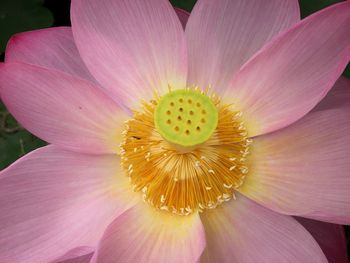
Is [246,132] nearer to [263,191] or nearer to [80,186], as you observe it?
[263,191]

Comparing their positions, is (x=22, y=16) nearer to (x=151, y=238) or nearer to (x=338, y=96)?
(x=151, y=238)

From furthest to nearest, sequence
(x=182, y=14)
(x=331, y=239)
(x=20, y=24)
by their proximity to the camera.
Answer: (x=20, y=24), (x=182, y=14), (x=331, y=239)

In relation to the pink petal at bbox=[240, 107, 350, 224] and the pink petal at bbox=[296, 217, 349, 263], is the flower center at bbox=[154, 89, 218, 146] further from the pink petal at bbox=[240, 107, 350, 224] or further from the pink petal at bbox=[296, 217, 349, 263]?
the pink petal at bbox=[296, 217, 349, 263]

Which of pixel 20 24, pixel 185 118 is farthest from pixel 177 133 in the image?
pixel 20 24

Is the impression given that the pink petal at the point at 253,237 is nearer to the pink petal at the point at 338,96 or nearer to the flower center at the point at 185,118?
the flower center at the point at 185,118

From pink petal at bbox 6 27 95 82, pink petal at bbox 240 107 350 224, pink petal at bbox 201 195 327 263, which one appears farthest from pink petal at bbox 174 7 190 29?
pink petal at bbox 201 195 327 263

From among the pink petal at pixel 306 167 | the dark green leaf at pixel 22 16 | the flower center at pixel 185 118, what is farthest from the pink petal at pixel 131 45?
the dark green leaf at pixel 22 16

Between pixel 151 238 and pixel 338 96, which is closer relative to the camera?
pixel 151 238

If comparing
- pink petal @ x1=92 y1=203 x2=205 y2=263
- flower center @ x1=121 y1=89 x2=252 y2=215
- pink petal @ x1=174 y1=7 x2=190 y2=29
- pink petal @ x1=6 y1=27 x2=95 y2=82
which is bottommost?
pink petal @ x1=92 y1=203 x2=205 y2=263
